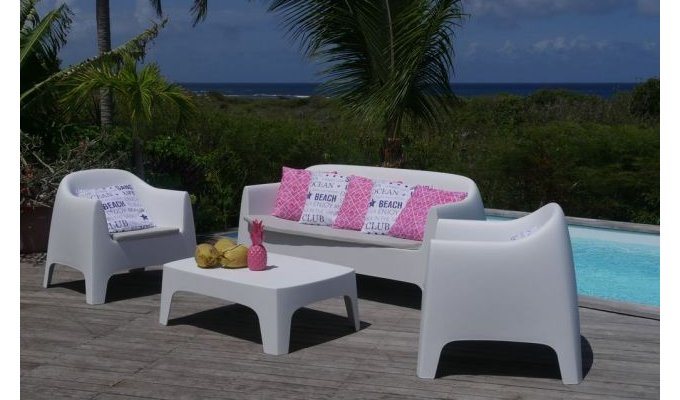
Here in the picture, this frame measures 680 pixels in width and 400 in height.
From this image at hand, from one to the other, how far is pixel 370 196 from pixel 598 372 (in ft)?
7.69

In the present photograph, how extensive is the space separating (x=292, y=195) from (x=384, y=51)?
1922mm

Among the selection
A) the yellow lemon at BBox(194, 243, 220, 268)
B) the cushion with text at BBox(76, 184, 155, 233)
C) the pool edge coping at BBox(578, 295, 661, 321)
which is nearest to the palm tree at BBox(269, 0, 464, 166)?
the cushion with text at BBox(76, 184, 155, 233)

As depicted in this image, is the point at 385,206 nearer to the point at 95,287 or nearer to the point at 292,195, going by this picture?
the point at 292,195

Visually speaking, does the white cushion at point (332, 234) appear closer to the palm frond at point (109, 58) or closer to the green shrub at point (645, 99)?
the palm frond at point (109, 58)

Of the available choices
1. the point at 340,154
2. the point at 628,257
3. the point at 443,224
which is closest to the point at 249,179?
the point at 340,154

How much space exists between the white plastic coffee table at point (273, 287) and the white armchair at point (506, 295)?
2.43 feet

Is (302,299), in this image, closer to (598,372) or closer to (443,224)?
(443,224)

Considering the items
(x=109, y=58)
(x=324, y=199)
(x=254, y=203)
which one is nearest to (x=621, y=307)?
(x=324, y=199)

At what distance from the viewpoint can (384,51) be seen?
7.49 metres

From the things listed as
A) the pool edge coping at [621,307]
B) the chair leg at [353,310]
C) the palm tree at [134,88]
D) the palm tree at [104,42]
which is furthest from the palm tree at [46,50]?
the pool edge coping at [621,307]

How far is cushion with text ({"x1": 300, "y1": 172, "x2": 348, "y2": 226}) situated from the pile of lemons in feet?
4.84

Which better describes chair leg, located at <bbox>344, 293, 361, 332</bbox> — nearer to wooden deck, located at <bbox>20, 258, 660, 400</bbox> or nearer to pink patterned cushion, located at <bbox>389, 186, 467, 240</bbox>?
wooden deck, located at <bbox>20, 258, 660, 400</bbox>

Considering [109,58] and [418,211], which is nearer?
[418,211]

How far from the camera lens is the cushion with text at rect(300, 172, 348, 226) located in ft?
20.1
